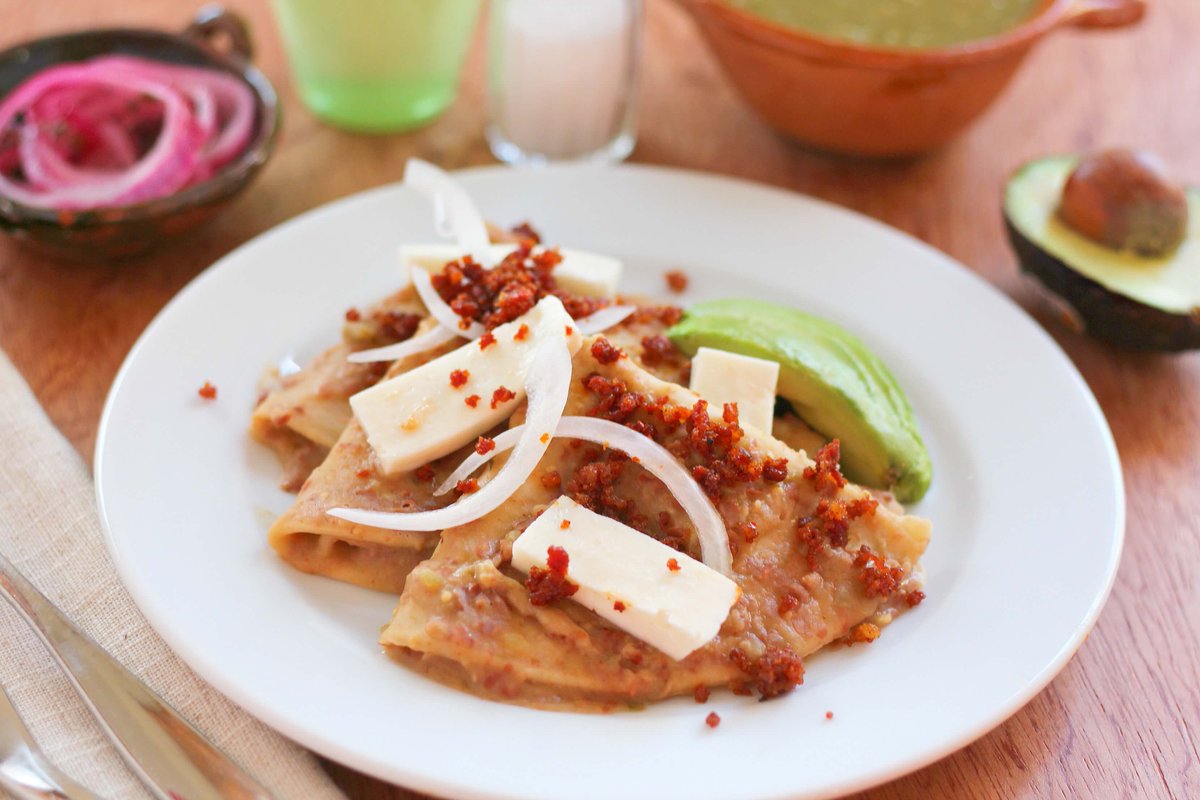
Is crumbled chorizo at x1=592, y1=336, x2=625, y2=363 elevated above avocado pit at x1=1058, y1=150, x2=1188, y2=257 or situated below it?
above

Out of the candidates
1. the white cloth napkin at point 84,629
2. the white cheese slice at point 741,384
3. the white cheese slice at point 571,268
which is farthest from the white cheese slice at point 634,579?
the white cheese slice at point 571,268

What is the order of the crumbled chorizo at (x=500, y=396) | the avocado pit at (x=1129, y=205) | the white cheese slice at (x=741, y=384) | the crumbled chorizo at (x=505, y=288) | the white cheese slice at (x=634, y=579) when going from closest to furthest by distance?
the white cheese slice at (x=634, y=579)
the crumbled chorizo at (x=500, y=396)
the white cheese slice at (x=741, y=384)
the crumbled chorizo at (x=505, y=288)
the avocado pit at (x=1129, y=205)

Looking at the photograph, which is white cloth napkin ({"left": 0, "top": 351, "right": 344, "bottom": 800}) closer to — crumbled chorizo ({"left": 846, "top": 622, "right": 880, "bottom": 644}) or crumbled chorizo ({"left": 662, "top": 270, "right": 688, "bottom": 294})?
crumbled chorizo ({"left": 846, "top": 622, "right": 880, "bottom": 644})

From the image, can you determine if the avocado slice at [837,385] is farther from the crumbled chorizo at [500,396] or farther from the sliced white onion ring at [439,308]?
the crumbled chorizo at [500,396]

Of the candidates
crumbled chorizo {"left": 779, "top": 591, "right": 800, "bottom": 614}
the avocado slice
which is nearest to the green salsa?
the avocado slice

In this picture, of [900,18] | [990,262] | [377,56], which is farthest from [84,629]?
[900,18]
